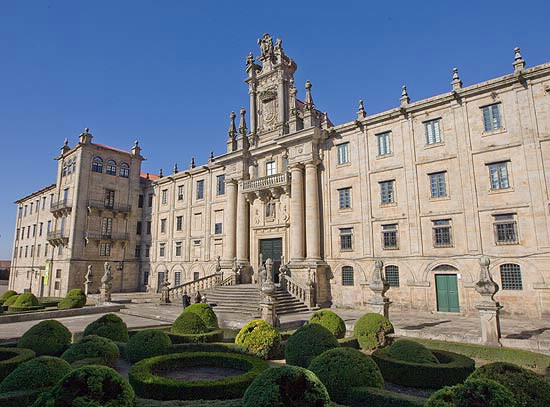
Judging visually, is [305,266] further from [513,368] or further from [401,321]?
[513,368]

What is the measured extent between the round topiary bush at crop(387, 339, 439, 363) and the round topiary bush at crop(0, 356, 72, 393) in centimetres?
814

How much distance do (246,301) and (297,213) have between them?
24.9 ft

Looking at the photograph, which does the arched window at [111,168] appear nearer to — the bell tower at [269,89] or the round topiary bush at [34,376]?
the bell tower at [269,89]

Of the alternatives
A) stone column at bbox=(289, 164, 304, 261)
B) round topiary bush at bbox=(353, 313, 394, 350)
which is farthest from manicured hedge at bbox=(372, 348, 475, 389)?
stone column at bbox=(289, 164, 304, 261)

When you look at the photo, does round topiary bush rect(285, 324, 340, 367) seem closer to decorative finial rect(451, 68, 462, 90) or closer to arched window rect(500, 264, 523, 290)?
arched window rect(500, 264, 523, 290)

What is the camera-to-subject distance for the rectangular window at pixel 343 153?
26969 mm

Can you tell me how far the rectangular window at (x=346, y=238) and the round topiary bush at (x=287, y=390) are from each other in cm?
2054

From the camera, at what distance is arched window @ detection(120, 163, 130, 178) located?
142 feet

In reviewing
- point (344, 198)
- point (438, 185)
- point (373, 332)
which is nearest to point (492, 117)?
point (438, 185)

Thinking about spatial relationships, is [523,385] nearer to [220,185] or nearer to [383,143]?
[383,143]

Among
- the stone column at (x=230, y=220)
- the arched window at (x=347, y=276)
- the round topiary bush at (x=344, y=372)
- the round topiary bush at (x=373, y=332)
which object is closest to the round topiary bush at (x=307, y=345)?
the round topiary bush at (x=344, y=372)

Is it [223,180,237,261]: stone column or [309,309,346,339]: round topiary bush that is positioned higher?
[223,180,237,261]: stone column

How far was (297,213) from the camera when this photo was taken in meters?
27.4

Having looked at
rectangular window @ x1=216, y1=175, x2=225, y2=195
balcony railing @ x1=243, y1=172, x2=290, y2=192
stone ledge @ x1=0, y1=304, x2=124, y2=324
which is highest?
rectangular window @ x1=216, y1=175, x2=225, y2=195
